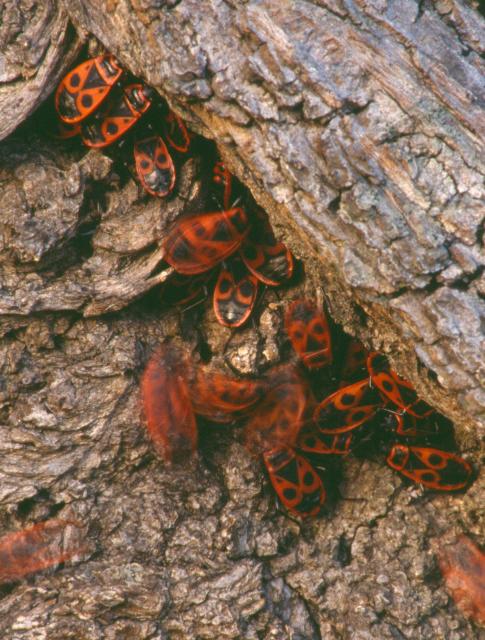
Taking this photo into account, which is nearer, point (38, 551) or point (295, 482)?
point (38, 551)

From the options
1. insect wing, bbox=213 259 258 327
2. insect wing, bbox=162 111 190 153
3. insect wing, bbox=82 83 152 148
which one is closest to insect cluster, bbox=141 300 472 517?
insect wing, bbox=213 259 258 327

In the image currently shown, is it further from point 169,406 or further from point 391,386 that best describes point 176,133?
point 391,386

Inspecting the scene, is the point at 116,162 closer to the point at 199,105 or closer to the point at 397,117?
the point at 199,105

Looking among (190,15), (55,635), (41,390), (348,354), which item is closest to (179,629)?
(55,635)

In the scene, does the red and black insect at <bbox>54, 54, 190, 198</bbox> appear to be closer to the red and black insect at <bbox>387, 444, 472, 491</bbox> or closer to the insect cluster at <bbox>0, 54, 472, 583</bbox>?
the insect cluster at <bbox>0, 54, 472, 583</bbox>

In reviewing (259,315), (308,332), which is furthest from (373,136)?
(259,315)

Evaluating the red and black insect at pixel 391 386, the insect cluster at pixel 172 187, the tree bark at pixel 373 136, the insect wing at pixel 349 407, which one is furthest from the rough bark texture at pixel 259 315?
the red and black insect at pixel 391 386
